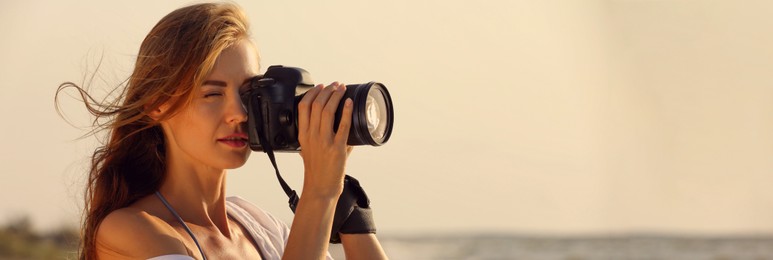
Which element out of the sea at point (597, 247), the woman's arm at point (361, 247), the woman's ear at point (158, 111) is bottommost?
the sea at point (597, 247)

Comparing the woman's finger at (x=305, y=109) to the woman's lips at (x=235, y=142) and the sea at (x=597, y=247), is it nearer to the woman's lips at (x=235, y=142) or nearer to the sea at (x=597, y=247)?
the woman's lips at (x=235, y=142)

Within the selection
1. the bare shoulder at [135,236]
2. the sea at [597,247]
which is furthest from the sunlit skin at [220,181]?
the sea at [597,247]

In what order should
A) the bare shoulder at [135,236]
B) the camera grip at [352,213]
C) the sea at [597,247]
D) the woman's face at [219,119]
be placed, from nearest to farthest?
the bare shoulder at [135,236]
the woman's face at [219,119]
the camera grip at [352,213]
the sea at [597,247]

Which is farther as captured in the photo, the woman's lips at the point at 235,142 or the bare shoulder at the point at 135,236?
the woman's lips at the point at 235,142

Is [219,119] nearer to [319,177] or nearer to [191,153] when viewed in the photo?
[191,153]

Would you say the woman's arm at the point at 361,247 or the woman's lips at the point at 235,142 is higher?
the woman's lips at the point at 235,142

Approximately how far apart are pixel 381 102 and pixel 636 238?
19.4m

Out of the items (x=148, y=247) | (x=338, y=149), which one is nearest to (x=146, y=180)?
(x=148, y=247)

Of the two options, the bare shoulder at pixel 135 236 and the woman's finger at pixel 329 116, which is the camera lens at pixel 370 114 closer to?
the woman's finger at pixel 329 116

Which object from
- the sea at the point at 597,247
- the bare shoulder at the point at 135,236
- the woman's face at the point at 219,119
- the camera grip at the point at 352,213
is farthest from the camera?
the sea at the point at 597,247

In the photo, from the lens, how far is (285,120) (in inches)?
74.4

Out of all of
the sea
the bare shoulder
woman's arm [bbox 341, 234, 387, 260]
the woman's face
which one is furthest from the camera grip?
the sea

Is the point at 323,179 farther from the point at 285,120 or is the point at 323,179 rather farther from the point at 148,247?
the point at 148,247

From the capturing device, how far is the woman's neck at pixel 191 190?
6.40 feet
